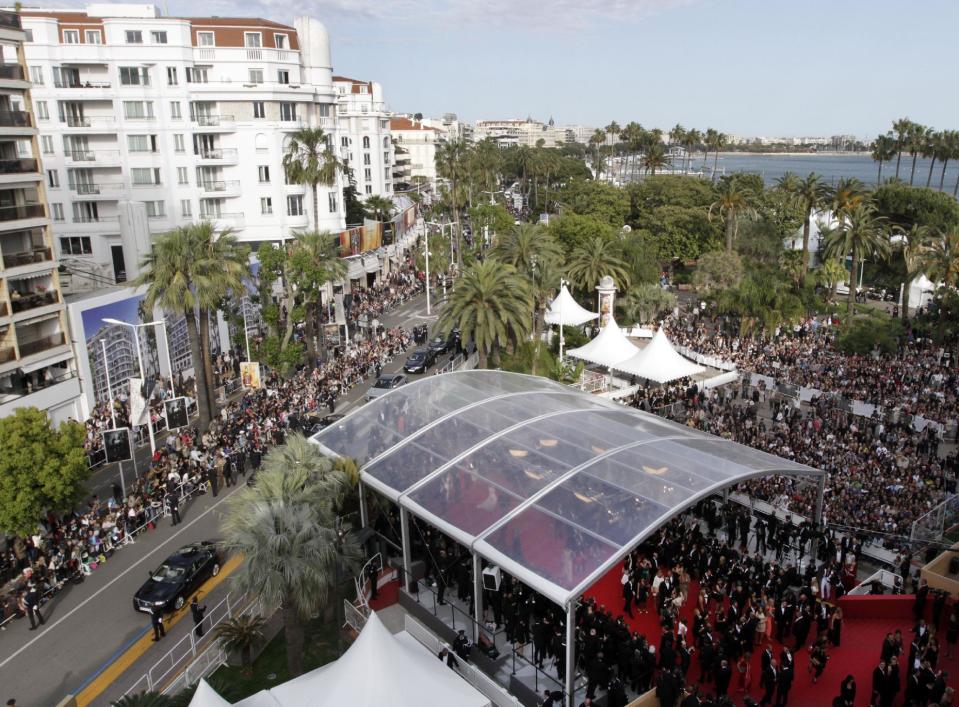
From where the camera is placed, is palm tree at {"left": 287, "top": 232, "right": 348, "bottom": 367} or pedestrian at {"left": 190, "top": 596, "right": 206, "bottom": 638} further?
palm tree at {"left": 287, "top": 232, "right": 348, "bottom": 367}

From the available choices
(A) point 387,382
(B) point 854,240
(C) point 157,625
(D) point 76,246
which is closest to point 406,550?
(C) point 157,625

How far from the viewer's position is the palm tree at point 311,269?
40.0m

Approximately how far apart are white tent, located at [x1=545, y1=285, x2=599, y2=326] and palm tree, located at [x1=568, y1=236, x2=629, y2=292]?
7115mm

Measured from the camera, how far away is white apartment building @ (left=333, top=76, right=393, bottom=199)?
86312 mm

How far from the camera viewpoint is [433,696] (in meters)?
13.3

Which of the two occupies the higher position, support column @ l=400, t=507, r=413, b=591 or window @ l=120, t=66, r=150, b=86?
window @ l=120, t=66, r=150, b=86

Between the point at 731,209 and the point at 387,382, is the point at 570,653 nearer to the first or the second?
the point at 387,382

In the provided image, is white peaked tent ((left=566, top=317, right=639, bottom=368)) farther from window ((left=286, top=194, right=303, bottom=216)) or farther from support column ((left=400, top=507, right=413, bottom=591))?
window ((left=286, top=194, right=303, bottom=216))

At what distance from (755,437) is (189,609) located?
20670 millimetres

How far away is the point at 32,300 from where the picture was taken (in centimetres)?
3055

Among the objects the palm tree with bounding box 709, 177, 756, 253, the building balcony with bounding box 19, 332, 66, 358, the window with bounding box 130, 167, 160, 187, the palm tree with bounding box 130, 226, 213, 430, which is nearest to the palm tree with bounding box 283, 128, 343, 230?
the window with bounding box 130, 167, 160, 187

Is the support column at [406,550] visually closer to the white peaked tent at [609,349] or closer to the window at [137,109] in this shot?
the white peaked tent at [609,349]

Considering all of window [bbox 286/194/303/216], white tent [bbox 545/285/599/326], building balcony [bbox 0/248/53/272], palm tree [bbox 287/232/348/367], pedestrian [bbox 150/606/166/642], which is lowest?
pedestrian [bbox 150/606/166/642]

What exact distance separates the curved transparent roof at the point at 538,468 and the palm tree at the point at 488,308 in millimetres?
11610
